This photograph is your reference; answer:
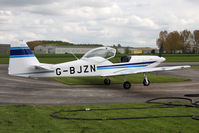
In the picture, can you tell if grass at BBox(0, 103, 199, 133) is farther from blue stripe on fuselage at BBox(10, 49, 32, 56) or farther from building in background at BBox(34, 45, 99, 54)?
building in background at BBox(34, 45, 99, 54)

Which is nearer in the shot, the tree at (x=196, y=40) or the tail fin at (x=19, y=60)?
the tail fin at (x=19, y=60)

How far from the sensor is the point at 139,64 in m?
15.9

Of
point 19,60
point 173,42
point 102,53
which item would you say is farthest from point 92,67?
point 173,42

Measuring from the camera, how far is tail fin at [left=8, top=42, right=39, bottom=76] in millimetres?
12797

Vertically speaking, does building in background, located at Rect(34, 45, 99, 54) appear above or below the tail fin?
above

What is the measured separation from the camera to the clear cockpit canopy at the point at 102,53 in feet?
49.4

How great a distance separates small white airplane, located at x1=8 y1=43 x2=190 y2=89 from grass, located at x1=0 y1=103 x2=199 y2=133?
4809 mm

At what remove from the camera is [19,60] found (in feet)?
42.4

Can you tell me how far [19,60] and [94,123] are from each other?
307 inches

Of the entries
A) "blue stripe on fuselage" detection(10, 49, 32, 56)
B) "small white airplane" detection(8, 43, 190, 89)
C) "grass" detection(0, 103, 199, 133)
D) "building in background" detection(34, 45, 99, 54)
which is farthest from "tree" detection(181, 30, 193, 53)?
"grass" detection(0, 103, 199, 133)

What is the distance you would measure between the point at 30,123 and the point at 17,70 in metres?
6.72

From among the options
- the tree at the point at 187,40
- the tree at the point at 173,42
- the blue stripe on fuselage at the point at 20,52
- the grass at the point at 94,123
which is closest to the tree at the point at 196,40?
the tree at the point at 187,40

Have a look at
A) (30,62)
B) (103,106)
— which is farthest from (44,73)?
(103,106)

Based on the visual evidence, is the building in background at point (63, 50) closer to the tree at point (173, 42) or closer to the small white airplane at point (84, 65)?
the tree at point (173, 42)
